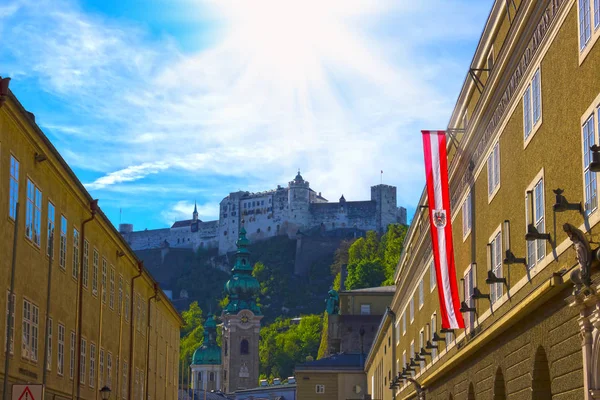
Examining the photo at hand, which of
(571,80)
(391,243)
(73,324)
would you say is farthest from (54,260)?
(391,243)

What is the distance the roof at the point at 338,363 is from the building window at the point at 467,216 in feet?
182

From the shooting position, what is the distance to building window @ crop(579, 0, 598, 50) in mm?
14742

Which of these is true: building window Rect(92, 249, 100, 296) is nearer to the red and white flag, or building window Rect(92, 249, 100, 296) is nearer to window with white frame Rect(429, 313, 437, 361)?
window with white frame Rect(429, 313, 437, 361)

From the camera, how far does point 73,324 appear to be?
29.2m

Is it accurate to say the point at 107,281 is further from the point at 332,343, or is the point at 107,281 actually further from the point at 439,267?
the point at 332,343

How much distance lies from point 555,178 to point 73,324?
634 inches

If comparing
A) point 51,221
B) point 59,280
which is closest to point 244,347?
point 59,280

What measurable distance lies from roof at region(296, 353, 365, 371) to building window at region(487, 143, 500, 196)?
5962 centimetres

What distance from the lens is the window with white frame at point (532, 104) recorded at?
1780 centimetres

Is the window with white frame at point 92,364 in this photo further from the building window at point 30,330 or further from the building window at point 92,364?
the building window at point 30,330

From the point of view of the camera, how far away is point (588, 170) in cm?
1488

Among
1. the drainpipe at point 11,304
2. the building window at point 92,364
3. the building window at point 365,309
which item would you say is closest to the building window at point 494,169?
the drainpipe at point 11,304

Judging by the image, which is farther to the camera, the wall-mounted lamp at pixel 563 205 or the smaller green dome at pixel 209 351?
the smaller green dome at pixel 209 351

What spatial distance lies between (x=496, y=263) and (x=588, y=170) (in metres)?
7.50
